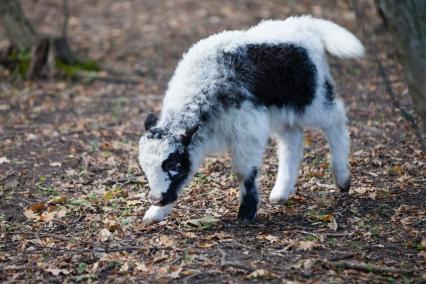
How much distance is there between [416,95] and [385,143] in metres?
A: 4.10

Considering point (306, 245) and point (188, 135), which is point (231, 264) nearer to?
point (306, 245)

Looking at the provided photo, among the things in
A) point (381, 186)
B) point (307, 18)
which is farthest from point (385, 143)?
point (307, 18)

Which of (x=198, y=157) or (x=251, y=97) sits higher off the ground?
(x=251, y=97)

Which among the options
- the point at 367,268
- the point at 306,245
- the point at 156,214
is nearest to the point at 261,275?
the point at 306,245

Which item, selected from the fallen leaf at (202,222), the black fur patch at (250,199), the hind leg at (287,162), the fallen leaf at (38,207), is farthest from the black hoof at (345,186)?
the fallen leaf at (38,207)

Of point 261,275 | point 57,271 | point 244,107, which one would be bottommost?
point 57,271

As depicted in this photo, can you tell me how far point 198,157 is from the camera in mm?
6637

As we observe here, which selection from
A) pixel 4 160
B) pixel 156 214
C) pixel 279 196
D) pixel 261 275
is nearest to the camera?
pixel 261 275

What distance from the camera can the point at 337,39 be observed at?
7.47 meters

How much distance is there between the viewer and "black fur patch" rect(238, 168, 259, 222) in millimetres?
6719

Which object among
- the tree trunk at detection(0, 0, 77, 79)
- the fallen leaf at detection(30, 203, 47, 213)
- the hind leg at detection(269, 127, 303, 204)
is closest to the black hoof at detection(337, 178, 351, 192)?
the hind leg at detection(269, 127, 303, 204)

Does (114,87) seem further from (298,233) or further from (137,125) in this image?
(298,233)

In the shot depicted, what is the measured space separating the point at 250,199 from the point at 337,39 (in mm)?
2163

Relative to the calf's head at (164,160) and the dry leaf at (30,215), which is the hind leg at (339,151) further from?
the dry leaf at (30,215)
